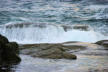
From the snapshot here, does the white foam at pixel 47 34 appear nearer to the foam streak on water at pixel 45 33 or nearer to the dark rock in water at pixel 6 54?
the foam streak on water at pixel 45 33

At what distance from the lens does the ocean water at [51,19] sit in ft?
102

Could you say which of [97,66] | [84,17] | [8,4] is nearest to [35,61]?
[97,66]

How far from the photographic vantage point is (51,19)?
38.1 m

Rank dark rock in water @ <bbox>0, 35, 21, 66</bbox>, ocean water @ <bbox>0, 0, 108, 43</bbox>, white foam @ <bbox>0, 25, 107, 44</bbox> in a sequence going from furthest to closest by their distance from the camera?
ocean water @ <bbox>0, 0, 108, 43</bbox>, white foam @ <bbox>0, 25, 107, 44</bbox>, dark rock in water @ <bbox>0, 35, 21, 66</bbox>

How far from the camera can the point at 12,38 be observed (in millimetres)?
30781

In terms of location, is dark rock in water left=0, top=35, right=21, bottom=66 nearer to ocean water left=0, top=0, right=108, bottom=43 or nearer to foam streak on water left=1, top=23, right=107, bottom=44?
ocean water left=0, top=0, right=108, bottom=43

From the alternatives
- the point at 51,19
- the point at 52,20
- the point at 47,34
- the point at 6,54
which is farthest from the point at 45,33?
the point at 6,54

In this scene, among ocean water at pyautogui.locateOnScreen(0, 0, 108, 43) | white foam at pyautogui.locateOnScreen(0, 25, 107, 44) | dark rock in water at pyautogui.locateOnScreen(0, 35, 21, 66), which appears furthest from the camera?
ocean water at pyautogui.locateOnScreen(0, 0, 108, 43)

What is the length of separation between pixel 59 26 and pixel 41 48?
15.9m

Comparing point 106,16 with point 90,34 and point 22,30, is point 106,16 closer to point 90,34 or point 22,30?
point 90,34

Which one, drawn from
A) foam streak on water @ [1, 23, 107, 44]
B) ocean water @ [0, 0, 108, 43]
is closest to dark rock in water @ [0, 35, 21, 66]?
ocean water @ [0, 0, 108, 43]

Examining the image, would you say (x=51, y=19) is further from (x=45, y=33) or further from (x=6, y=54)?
(x=6, y=54)

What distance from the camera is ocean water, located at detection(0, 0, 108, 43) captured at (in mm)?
31131

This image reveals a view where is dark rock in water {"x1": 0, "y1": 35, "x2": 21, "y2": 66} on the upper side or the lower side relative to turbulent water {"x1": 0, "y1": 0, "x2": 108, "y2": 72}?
upper
